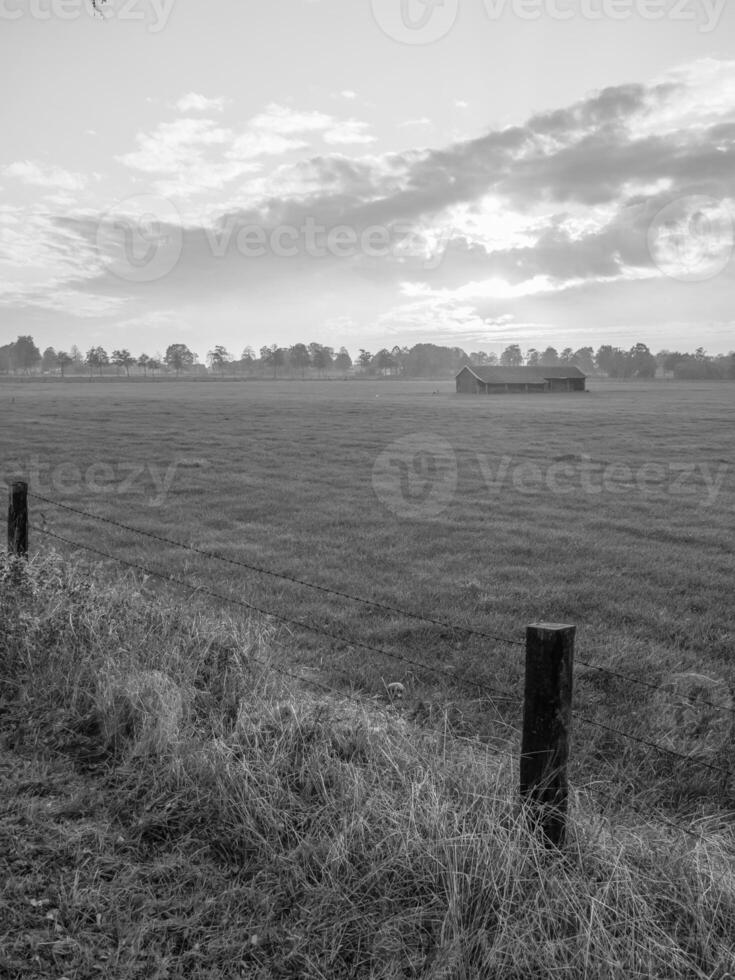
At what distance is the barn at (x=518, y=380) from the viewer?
101 m

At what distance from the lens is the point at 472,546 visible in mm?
13102

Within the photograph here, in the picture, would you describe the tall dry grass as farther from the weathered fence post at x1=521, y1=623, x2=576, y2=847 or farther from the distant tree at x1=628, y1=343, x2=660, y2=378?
the distant tree at x1=628, y1=343, x2=660, y2=378

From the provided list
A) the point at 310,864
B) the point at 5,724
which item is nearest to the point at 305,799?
the point at 310,864

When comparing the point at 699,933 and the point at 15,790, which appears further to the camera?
the point at 15,790

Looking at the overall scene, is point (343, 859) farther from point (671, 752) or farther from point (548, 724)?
point (671, 752)

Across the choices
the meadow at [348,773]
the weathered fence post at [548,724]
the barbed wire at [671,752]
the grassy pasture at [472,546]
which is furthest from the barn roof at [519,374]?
the weathered fence post at [548,724]

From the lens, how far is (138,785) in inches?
173

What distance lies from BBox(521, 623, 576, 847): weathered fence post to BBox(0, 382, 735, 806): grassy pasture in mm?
1202

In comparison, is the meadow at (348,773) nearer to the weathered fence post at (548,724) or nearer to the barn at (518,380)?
the weathered fence post at (548,724)

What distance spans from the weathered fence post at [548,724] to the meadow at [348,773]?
5.1 inches

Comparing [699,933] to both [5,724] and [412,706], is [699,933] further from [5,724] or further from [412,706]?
[5,724]

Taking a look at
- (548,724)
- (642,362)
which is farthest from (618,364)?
(548,724)

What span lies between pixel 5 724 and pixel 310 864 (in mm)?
2827

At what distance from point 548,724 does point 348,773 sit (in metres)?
1.29
